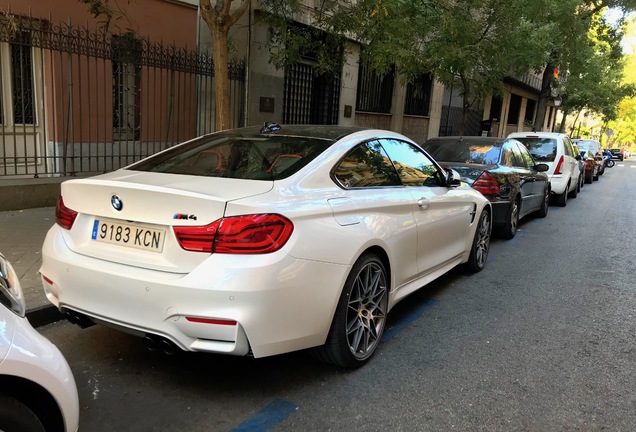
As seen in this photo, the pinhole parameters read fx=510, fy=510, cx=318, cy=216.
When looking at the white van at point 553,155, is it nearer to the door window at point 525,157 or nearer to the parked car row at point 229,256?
the door window at point 525,157

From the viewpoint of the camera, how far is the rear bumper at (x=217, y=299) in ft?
8.96

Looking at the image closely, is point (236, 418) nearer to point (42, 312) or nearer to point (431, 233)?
point (42, 312)

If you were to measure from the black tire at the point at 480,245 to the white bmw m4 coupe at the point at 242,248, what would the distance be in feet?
7.15

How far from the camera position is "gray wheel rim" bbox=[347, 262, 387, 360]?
3510 mm

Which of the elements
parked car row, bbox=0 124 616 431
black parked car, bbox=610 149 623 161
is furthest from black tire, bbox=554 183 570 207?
black parked car, bbox=610 149 623 161

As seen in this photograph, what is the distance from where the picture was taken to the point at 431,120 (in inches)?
779

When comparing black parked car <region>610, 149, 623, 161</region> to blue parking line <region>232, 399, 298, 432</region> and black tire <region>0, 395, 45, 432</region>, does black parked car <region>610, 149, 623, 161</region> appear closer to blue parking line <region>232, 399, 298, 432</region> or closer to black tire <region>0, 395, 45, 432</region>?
blue parking line <region>232, 399, 298, 432</region>

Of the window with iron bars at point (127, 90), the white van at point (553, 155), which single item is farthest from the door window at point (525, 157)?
the window with iron bars at point (127, 90)

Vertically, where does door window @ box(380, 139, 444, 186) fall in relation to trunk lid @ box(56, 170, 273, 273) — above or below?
above

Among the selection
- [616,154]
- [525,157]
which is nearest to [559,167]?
[525,157]

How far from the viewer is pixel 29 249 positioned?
18.2ft

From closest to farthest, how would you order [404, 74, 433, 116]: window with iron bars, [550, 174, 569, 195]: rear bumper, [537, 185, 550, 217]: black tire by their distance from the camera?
[537, 185, 550, 217]: black tire, [550, 174, 569, 195]: rear bumper, [404, 74, 433, 116]: window with iron bars

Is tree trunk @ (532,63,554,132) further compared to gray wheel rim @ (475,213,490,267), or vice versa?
tree trunk @ (532,63,554,132)

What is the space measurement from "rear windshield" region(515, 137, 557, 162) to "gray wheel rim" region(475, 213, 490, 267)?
21.0ft
